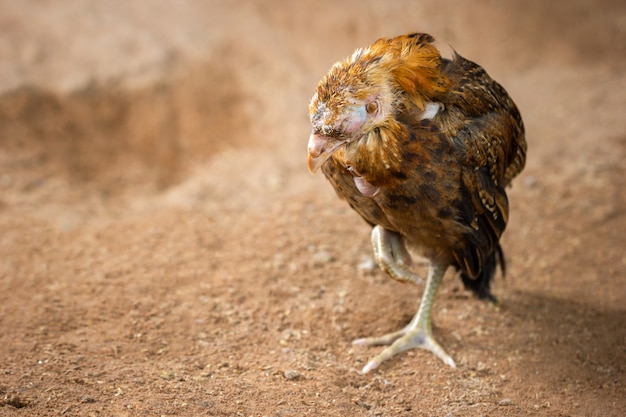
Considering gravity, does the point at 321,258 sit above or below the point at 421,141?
below

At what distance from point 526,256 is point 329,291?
→ 1595 mm

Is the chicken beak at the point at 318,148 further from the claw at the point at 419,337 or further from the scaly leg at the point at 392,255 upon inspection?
the claw at the point at 419,337

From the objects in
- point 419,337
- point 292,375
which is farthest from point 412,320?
point 292,375

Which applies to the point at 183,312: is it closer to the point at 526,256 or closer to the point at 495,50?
the point at 526,256

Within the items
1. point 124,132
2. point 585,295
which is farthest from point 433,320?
point 124,132

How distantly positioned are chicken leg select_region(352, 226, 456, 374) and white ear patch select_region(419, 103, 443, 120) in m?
0.77

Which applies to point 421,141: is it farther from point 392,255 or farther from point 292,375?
point 292,375

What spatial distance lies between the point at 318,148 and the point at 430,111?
616 millimetres

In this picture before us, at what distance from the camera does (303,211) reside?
5.36 meters

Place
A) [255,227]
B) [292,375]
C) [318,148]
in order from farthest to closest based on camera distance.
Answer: [255,227], [292,375], [318,148]

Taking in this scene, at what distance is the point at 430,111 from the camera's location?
3.20 metres

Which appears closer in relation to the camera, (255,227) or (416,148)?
(416,148)

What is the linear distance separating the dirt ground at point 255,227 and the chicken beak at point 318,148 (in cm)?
120

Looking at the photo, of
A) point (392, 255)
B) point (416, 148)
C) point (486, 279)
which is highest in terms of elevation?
point (416, 148)
